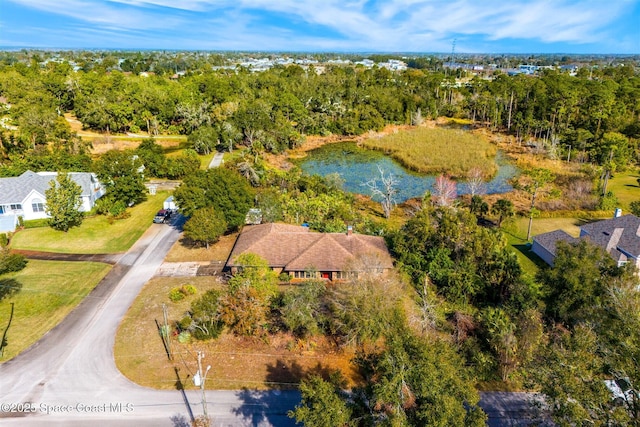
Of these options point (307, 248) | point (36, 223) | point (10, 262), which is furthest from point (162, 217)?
point (307, 248)

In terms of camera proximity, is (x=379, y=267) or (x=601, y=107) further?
(x=601, y=107)

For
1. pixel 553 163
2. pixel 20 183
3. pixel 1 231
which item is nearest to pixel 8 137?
pixel 20 183

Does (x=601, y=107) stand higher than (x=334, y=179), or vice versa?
(x=601, y=107)

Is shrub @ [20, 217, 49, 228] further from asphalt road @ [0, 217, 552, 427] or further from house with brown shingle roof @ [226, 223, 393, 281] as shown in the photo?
house with brown shingle roof @ [226, 223, 393, 281]

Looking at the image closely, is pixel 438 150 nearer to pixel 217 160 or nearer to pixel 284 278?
pixel 217 160

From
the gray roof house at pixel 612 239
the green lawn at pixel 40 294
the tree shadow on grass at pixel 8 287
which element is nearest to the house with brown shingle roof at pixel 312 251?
the green lawn at pixel 40 294

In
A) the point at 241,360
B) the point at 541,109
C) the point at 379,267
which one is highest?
the point at 541,109

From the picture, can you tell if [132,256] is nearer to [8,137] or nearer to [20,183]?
[20,183]
